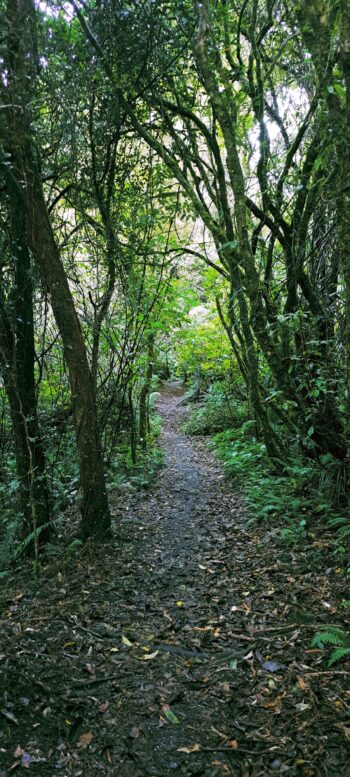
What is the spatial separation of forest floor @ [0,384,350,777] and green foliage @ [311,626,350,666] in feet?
0.28

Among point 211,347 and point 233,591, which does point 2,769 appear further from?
point 211,347

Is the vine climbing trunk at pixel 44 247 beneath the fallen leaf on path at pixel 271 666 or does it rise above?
above

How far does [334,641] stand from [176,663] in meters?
1.11

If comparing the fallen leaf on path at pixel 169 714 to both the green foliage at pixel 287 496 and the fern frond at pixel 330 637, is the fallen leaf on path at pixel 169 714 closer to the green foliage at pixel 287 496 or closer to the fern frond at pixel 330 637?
the fern frond at pixel 330 637

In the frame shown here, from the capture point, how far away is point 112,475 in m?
8.05

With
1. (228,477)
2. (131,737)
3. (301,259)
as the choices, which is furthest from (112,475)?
(131,737)

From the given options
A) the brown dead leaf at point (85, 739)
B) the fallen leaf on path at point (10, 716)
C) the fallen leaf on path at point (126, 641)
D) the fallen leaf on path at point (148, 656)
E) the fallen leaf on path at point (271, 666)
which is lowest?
the fallen leaf on path at point (271, 666)

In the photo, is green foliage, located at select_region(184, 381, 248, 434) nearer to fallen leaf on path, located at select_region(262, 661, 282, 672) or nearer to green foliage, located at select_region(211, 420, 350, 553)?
green foliage, located at select_region(211, 420, 350, 553)

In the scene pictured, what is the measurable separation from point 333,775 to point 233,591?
2014 mm

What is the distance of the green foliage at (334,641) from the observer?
123 inches

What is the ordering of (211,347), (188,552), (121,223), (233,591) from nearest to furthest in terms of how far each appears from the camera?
1. (233,591)
2. (188,552)
3. (121,223)
4. (211,347)

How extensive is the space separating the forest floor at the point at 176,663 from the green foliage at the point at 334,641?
9cm

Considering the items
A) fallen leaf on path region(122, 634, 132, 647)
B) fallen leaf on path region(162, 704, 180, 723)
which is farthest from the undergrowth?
fallen leaf on path region(162, 704, 180, 723)

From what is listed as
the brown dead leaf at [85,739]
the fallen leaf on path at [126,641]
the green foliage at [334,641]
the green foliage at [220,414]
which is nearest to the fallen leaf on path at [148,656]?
the fallen leaf on path at [126,641]
